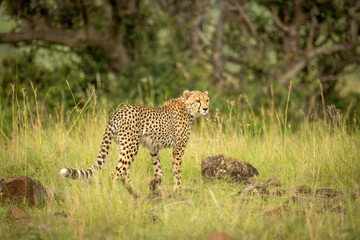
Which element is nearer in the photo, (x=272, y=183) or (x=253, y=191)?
(x=253, y=191)

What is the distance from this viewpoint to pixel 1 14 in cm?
1259

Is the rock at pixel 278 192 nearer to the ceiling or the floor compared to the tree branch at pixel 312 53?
nearer to the floor

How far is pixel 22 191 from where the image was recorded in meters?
5.34

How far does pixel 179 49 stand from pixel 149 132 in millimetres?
9281

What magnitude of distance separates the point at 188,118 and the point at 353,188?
2.20 metres

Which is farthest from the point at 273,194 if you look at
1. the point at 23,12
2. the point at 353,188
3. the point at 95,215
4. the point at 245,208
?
the point at 23,12

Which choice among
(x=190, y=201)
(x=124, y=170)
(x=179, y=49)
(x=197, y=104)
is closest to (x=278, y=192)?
(x=190, y=201)

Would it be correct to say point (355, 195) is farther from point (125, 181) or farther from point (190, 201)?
point (125, 181)

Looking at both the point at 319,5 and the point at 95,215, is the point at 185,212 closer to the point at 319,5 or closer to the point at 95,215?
the point at 95,215

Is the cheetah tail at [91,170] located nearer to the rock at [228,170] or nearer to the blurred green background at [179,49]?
the rock at [228,170]

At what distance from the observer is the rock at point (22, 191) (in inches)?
210

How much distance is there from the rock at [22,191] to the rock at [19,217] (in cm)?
49

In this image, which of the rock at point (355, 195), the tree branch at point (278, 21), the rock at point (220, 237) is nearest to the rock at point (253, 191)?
the rock at point (355, 195)

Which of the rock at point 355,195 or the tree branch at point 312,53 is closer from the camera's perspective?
the rock at point 355,195
